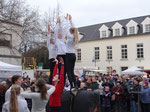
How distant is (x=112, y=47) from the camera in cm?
3241

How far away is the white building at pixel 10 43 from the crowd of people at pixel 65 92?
360 inches

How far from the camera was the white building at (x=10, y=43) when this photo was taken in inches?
637

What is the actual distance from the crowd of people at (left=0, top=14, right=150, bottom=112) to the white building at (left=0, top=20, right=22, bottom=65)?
30.0ft

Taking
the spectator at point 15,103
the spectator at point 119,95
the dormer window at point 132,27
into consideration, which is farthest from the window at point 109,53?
the spectator at point 15,103

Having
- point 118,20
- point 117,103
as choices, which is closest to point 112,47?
point 118,20

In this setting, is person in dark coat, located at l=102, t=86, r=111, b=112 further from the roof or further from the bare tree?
the roof

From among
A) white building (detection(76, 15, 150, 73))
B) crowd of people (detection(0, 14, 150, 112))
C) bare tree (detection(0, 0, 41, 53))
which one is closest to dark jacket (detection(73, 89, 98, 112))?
crowd of people (detection(0, 14, 150, 112))

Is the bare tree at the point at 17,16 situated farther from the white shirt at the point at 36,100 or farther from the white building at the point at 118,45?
the white building at the point at 118,45

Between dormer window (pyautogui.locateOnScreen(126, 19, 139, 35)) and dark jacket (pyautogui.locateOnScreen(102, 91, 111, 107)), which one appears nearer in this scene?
dark jacket (pyautogui.locateOnScreen(102, 91, 111, 107))

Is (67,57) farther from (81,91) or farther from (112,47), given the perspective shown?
(112,47)

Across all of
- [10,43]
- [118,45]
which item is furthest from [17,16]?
[118,45]

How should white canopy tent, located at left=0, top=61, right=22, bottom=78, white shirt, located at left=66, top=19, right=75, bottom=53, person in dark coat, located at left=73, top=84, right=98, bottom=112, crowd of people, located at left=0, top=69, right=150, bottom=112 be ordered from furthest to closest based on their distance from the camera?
white canopy tent, located at left=0, top=61, right=22, bottom=78 < white shirt, located at left=66, top=19, right=75, bottom=53 < person in dark coat, located at left=73, top=84, right=98, bottom=112 < crowd of people, located at left=0, top=69, right=150, bottom=112

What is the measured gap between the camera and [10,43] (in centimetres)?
1753

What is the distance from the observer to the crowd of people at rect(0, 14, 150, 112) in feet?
14.1
